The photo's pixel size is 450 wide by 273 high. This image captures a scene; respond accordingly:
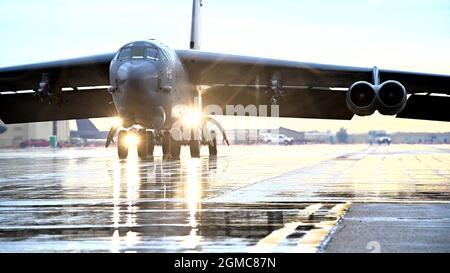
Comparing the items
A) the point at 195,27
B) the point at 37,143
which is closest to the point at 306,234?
the point at 195,27

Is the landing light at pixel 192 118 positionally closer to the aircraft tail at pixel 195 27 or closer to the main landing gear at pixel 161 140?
the main landing gear at pixel 161 140

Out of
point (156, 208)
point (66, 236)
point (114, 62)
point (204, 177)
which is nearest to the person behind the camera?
point (66, 236)

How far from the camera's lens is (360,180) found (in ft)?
58.7

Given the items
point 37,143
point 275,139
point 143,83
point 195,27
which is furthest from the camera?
point 37,143

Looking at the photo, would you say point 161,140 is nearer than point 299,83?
No

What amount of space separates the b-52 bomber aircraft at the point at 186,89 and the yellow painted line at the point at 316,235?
1541cm

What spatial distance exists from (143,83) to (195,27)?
13658mm

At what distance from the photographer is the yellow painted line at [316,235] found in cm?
721

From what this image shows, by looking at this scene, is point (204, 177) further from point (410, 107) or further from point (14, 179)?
point (410, 107)

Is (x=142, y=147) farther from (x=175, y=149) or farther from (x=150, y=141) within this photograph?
(x=175, y=149)

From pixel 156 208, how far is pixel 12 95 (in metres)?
23.2

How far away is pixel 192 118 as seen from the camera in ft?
99.5

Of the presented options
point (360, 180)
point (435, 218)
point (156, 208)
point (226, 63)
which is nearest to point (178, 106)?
point (226, 63)

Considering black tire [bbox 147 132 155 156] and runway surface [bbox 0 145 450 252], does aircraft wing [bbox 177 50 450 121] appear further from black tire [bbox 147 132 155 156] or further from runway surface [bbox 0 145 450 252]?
runway surface [bbox 0 145 450 252]
